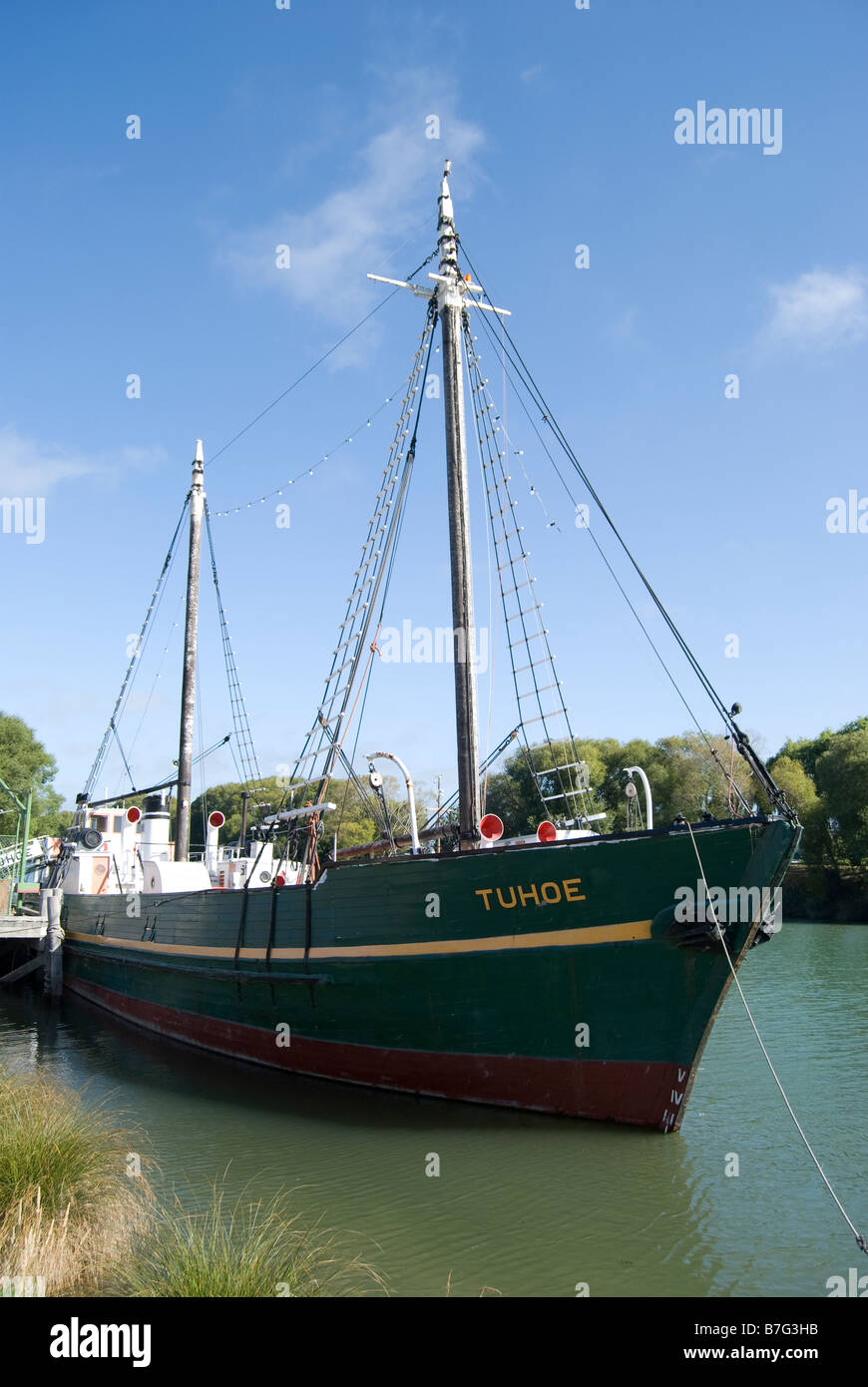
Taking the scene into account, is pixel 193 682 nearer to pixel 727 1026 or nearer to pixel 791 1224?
pixel 727 1026

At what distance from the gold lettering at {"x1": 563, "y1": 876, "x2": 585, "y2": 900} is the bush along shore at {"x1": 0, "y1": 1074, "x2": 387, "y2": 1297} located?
431 cm

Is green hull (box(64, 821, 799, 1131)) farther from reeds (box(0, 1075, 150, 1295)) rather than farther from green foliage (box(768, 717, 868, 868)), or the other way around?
green foliage (box(768, 717, 868, 868))

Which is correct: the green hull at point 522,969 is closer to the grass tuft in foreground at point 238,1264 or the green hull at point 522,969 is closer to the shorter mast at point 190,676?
the grass tuft in foreground at point 238,1264

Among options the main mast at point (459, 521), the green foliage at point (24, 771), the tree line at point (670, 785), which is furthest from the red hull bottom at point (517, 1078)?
the green foliage at point (24, 771)

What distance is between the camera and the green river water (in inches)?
294

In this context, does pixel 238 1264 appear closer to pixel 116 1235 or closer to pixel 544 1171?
pixel 116 1235

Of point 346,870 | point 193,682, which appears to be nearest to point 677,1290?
point 346,870

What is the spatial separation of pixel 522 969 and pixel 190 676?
14098 millimetres

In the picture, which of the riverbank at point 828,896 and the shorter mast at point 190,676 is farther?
the riverbank at point 828,896

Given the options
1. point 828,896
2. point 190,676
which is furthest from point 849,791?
point 190,676

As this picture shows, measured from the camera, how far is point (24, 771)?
64.3 meters

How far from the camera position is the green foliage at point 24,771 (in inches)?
2510

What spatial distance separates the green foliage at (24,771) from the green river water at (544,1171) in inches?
2077

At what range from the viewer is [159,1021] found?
18.1 m
